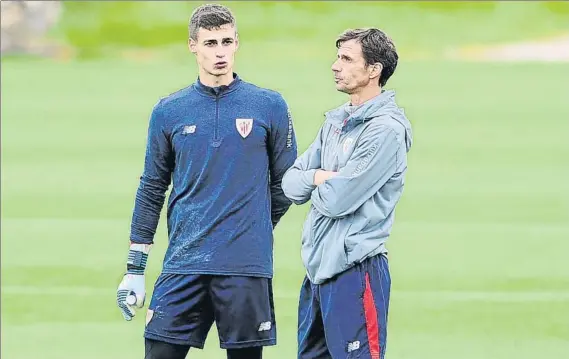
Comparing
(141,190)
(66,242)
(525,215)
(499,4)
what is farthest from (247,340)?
(499,4)

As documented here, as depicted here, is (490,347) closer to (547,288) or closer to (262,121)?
(547,288)

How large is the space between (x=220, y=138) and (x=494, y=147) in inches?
496

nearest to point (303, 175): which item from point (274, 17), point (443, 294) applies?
point (443, 294)

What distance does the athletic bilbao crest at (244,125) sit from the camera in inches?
230

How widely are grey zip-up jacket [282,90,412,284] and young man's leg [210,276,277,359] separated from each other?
0.35 m

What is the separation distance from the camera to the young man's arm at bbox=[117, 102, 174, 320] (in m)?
5.99

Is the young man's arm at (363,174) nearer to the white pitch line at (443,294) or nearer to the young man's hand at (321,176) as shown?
the young man's hand at (321,176)

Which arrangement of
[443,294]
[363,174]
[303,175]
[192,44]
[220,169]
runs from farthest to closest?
1. [443,294]
2. [192,44]
3. [220,169]
4. [303,175]
5. [363,174]

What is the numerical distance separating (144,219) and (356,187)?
1.07 metres

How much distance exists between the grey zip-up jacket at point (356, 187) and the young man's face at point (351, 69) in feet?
0.28

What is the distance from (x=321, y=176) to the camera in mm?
5609

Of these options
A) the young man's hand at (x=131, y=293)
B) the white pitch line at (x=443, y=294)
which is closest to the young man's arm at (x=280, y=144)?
the young man's hand at (x=131, y=293)

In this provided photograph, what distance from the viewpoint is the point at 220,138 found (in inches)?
229

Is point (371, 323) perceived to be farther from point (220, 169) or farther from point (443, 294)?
point (443, 294)
